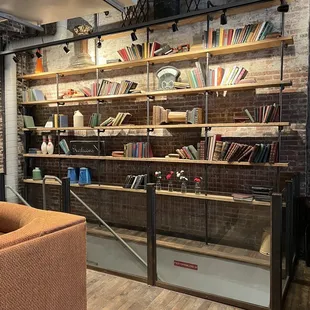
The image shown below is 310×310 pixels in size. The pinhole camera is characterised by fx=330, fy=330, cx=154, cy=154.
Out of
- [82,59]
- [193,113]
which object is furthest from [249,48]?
[82,59]

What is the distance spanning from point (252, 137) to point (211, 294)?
7.17 feet

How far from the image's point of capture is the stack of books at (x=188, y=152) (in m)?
4.42

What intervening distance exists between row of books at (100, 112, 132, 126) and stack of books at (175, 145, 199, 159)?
100 centimetres

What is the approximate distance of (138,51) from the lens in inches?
186

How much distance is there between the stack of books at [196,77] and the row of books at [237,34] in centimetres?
31

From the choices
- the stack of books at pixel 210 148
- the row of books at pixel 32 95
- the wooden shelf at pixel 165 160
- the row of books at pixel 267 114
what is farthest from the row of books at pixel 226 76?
the row of books at pixel 32 95

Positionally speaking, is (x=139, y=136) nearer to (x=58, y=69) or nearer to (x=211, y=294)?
(x=58, y=69)

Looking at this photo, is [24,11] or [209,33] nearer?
[24,11]

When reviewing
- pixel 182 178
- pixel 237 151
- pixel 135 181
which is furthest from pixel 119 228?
pixel 237 151

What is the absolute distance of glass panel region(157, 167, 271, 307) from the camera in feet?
9.46

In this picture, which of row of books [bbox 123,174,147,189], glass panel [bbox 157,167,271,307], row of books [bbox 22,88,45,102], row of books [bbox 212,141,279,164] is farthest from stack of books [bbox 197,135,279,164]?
row of books [bbox 22,88,45,102]

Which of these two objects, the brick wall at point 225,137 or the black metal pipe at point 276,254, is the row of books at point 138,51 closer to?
the brick wall at point 225,137

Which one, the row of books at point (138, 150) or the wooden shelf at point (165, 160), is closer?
the wooden shelf at point (165, 160)

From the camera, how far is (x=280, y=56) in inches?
159
